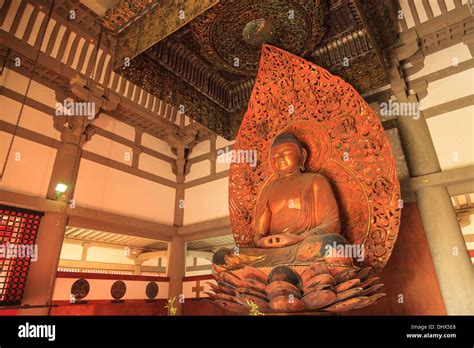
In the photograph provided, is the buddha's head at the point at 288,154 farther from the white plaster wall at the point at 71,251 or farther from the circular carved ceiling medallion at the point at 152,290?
the white plaster wall at the point at 71,251

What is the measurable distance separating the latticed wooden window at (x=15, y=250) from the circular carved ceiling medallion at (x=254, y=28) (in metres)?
3.81

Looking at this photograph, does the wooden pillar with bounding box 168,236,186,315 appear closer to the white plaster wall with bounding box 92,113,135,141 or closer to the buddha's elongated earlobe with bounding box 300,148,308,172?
the white plaster wall with bounding box 92,113,135,141

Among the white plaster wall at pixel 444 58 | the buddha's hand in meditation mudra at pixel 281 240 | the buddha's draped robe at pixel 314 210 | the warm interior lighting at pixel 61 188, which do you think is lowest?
the buddha's hand in meditation mudra at pixel 281 240

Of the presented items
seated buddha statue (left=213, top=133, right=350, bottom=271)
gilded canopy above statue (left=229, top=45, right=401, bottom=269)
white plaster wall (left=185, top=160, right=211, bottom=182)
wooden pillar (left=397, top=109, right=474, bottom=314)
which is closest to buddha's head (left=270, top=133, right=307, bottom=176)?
seated buddha statue (left=213, top=133, right=350, bottom=271)

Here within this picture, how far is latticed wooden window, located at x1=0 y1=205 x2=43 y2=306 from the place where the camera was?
4289 mm

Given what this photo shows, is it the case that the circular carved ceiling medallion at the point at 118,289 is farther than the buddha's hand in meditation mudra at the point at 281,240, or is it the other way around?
the circular carved ceiling medallion at the point at 118,289

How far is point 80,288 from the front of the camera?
16.8 feet

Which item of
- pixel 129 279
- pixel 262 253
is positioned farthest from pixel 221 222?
pixel 262 253

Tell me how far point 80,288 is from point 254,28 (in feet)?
16.7

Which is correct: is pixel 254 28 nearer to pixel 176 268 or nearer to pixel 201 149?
pixel 201 149

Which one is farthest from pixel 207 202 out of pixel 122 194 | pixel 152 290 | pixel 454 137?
pixel 454 137

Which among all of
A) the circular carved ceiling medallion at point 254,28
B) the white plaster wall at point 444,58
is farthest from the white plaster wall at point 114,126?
the white plaster wall at point 444,58

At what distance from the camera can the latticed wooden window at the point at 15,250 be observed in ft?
14.1
